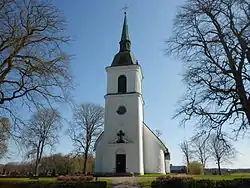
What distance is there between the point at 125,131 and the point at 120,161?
3252 mm

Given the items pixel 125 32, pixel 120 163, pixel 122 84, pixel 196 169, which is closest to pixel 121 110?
pixel 122 84

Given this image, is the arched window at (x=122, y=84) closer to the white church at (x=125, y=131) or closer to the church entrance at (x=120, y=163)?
the white church at (x=125, y=131)

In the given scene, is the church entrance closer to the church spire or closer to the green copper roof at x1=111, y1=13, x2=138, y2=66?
the green copper roof at x1=111, y1=13, x2=138, y2=66

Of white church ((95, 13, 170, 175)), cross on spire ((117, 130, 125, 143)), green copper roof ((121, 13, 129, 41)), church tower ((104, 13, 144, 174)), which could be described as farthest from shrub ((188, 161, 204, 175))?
green copper roof ((121, 13, 129, 41))

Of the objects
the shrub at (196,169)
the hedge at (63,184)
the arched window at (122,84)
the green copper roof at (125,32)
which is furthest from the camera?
the shrub at (196,169)

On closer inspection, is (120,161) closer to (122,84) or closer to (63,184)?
(122,84)

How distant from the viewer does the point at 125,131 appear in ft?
86.8

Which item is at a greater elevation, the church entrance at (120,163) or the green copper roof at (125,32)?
the green copper roof at (125,32)

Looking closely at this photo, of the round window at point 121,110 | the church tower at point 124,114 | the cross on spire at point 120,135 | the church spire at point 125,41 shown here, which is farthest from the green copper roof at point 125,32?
the cross on spire at point 120,135

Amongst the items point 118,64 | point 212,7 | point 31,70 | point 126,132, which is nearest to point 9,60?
point 31,70

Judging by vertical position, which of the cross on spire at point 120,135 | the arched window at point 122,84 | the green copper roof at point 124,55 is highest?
the green copper roof at point 124,55

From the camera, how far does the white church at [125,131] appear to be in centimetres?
2539

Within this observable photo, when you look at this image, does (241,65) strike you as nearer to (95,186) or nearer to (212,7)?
(212,7)

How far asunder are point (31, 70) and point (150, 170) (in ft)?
69.0
